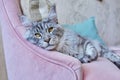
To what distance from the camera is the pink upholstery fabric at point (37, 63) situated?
103 cm

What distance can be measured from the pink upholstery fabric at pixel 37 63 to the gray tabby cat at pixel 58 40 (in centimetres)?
4

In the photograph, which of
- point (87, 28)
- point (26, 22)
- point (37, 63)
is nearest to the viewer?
point (37, 63)

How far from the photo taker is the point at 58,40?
121 cm

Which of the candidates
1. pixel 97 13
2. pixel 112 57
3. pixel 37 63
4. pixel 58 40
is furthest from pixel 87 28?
pixel 37 63

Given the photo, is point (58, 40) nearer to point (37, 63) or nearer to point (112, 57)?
point (37, 63)

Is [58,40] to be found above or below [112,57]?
above

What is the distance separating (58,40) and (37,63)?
175mm

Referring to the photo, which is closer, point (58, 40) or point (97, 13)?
point (58, 40)

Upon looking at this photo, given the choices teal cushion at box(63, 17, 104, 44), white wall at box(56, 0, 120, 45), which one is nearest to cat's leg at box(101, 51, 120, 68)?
teal cushion at box(63, 17, 104, 44)

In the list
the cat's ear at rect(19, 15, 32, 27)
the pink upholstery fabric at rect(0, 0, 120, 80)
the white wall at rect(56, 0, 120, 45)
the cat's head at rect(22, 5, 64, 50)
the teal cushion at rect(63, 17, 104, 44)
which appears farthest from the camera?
the white wall at rect(56, 0, 120, 45)

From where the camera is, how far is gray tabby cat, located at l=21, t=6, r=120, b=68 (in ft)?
3.84

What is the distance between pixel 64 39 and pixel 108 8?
1.80ft

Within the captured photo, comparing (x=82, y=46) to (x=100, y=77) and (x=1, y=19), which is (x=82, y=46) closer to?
(x=100, y=77)

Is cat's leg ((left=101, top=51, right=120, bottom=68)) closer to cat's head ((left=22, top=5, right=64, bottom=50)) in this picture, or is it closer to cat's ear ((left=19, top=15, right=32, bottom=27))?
cat's head ((left=22, top=5, right=64, bottom=50))
